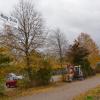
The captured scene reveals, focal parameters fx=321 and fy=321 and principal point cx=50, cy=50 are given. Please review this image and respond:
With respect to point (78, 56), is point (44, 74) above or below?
below

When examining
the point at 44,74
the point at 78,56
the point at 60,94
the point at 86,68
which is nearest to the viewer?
the point at 60,94

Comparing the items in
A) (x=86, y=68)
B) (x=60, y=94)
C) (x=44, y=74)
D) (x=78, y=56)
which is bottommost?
(x=60, y=94)

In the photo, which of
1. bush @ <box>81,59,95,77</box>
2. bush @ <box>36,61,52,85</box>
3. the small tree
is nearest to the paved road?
bush @ <box>36,61,52,85</box>

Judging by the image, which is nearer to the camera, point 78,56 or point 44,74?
point 44,74

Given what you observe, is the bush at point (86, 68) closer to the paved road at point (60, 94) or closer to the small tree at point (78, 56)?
the small tree at point (78, 56)

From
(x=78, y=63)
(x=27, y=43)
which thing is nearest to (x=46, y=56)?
(x=27, y=43)

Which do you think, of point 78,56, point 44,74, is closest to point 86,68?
point 78,56

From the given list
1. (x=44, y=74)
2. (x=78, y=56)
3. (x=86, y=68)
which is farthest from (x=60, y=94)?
(x=86, y=68)

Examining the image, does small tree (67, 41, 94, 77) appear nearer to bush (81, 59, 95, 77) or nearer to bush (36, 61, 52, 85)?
bush (81, 59, 95, 77)

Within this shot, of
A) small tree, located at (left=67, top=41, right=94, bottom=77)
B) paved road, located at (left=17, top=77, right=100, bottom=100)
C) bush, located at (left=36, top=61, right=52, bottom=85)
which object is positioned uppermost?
small tree, located at (left=67, top=41, right=94, bottom=77)

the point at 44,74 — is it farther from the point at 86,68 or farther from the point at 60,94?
the point at 86,68

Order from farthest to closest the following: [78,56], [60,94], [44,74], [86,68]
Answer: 1. [86,68]
2. [78,56]
3. [44,74]
4. [60,94]

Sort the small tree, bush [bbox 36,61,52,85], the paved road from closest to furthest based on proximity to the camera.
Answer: the paved road
bush [bbox 36,61,52,85]
the small tree

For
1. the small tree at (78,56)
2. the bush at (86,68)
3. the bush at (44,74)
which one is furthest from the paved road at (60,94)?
the bush at (86,68)
